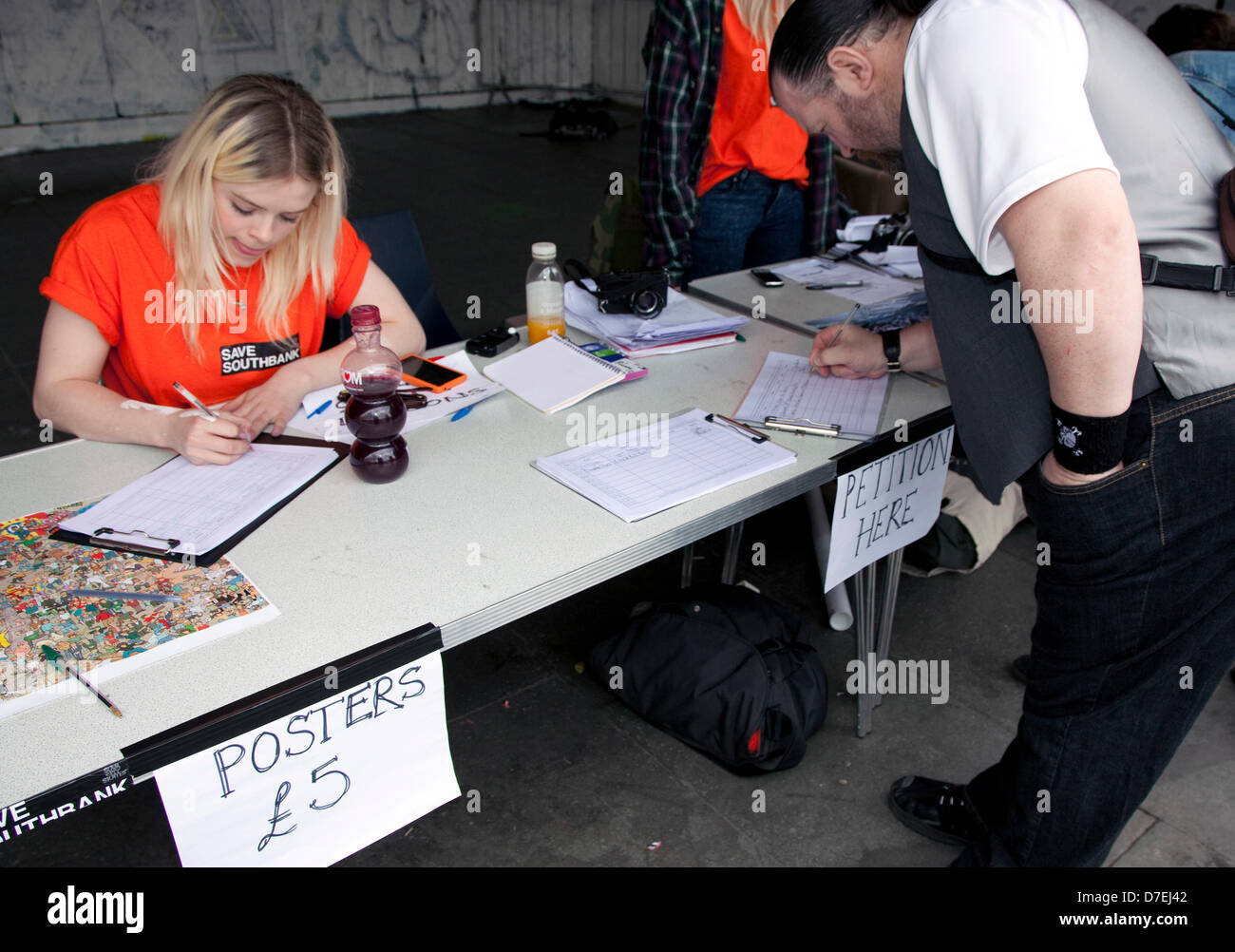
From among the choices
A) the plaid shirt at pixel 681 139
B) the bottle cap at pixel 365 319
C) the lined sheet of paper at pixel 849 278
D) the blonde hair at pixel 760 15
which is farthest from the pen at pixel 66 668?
the blonde hair at pixel 760 15

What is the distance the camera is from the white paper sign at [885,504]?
1.62m

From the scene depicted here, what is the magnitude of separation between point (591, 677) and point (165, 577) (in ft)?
4.01

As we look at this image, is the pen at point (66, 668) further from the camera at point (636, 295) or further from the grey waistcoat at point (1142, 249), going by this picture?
the camera at point (636, 295)

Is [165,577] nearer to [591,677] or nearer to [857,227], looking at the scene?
[591,677]

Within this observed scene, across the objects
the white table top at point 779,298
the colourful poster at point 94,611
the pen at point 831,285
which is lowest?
the colourful poster at point 94,611

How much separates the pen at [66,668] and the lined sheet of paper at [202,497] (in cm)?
21

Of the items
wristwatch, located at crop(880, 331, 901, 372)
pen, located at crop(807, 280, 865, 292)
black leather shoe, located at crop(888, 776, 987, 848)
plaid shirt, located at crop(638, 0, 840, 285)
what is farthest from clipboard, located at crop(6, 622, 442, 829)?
plaid shirt, located at crop(638, 0, 840, 285)

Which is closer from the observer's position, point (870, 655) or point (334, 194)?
point (334, 194)

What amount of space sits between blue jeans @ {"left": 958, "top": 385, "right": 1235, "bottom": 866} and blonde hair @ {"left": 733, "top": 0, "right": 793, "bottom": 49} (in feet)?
5.62

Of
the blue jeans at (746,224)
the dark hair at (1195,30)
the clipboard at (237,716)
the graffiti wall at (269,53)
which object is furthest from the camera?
the graffiti wall at (269,53)

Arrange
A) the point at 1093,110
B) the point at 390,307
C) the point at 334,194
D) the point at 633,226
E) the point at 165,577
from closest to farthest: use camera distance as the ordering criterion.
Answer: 1. the point at 1093,110
2. the point at 165,577
3. the point at 334,194
4. the point at 390,307
5. the point at 633,226

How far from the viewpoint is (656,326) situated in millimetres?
1979

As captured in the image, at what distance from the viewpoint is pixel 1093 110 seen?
1071mm

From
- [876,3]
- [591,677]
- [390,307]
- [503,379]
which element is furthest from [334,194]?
[591,677]
